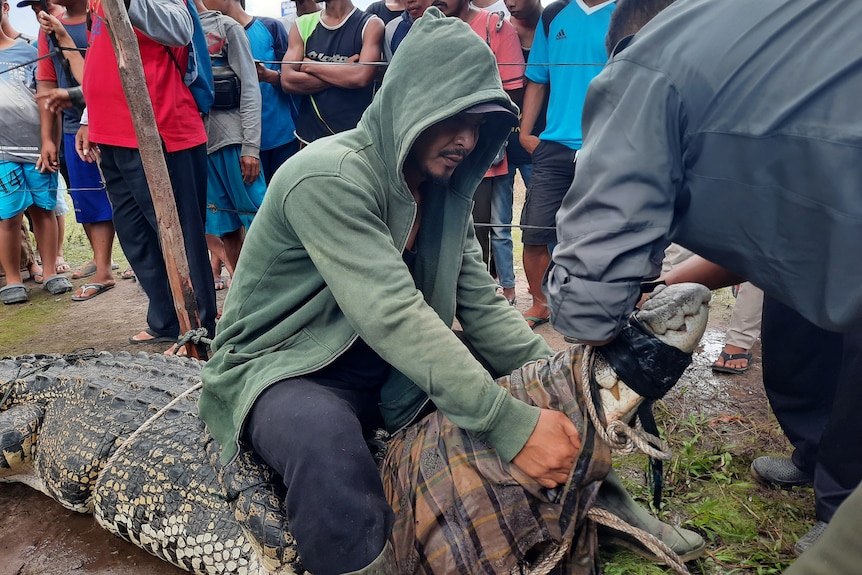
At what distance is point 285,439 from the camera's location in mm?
1559

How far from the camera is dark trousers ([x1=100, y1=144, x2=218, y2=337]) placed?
3525mm

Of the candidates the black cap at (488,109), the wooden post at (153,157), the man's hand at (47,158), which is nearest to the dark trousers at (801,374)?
the black cap at (488,109)

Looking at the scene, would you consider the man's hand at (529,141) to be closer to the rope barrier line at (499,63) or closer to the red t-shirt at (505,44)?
the red t-shirt at (505,44)

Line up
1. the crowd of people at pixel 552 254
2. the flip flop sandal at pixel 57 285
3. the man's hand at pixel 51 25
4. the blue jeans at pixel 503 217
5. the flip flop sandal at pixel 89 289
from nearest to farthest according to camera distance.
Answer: the crowd of people at pixel 552 254, the man's hand at pixel 51 25, the blue jeans at pixel 503 217, the flip flop sandal at pixel 89 289, the flip flop sandal at pixel 57 285

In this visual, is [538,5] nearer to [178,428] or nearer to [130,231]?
[130,231]

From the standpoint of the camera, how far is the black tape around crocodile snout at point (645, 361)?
1423 millimetres

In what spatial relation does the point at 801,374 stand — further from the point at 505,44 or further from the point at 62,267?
the point at 62,267

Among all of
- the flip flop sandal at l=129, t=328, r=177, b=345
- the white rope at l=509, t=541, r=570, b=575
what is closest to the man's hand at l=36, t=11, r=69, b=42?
the flip flop sandal at l=129, t=328, r=177, b=345

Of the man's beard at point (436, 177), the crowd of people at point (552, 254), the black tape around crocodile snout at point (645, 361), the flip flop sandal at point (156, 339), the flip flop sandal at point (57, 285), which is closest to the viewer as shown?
the crowd of people at point (552, 254)

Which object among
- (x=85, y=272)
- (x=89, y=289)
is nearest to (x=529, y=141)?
(x=89, y=289)

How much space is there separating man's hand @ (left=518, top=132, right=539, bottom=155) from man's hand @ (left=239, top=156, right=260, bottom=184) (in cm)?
186

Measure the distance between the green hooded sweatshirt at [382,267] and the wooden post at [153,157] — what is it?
1.56 m

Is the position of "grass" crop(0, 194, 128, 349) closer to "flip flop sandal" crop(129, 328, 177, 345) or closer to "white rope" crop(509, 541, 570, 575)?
"flip flop sandal" crop(129, 328, 177, 345)

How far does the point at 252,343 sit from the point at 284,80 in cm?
299
